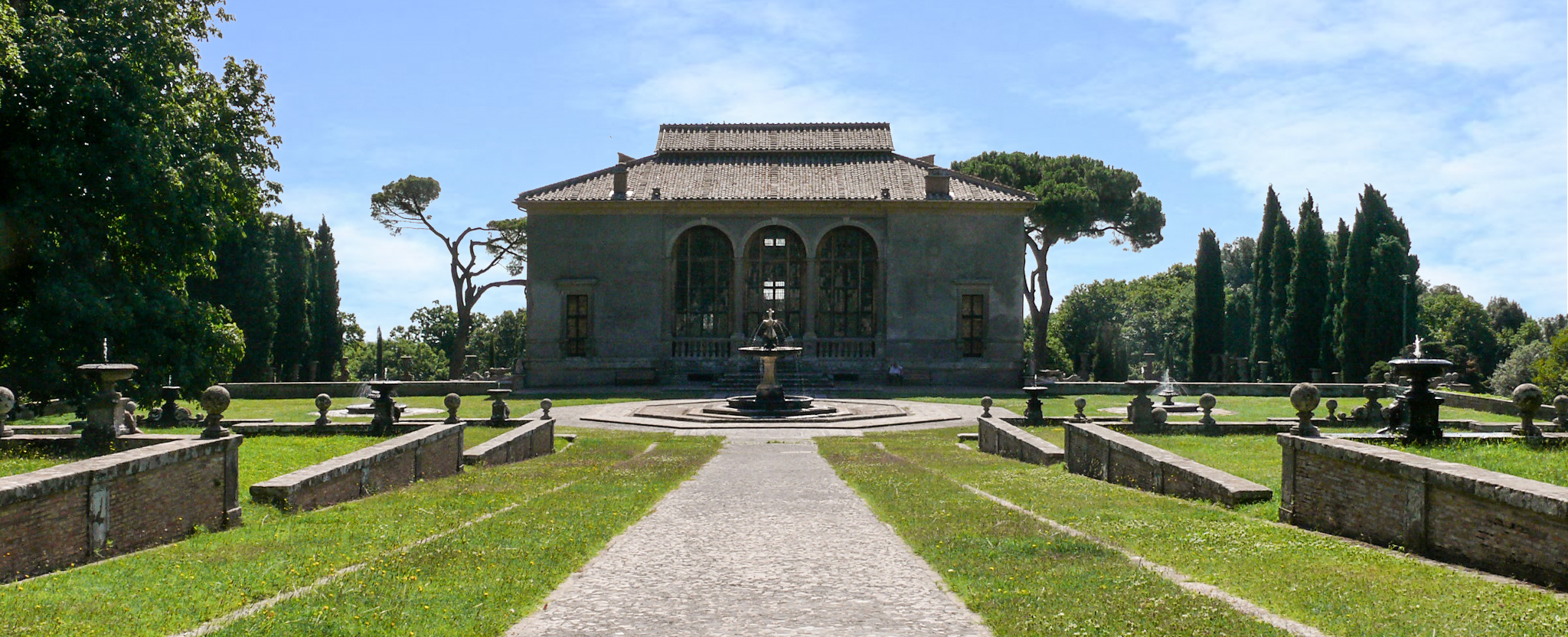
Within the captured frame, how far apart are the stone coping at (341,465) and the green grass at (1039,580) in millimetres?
5808

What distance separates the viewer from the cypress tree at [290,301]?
50.0m

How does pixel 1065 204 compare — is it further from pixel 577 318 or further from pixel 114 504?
pixel 114 504

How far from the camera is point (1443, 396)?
3125cm

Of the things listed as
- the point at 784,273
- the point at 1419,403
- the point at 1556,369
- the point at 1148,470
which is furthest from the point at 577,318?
the point at 1419,403

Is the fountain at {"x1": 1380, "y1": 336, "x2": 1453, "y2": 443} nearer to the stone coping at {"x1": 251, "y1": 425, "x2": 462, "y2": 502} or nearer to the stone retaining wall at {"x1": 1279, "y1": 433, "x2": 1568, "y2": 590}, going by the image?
the stone retaining wall at {"x1": 1279, "y1": 433, "x2": 1568, "y2": 590}

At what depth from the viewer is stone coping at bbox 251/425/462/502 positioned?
10.9 meters

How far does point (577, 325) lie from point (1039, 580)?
39.1m

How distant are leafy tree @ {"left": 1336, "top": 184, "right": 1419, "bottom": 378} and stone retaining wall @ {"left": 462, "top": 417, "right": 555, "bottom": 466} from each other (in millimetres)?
37190

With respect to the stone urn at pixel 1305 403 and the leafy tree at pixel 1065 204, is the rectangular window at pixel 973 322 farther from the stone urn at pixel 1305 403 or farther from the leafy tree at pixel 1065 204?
the stone urn at pixel 1305 403

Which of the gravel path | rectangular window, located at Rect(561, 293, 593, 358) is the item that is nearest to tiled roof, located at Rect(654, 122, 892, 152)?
rectangular window, located at Rect(561, 293, 593, 358)

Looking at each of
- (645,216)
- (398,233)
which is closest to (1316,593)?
(645,216)

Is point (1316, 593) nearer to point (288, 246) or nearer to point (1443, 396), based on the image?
point (1443, 396)

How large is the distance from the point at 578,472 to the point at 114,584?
830 cm

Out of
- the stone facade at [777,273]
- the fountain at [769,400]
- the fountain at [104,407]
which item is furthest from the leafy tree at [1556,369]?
the fountain at [104,407]
